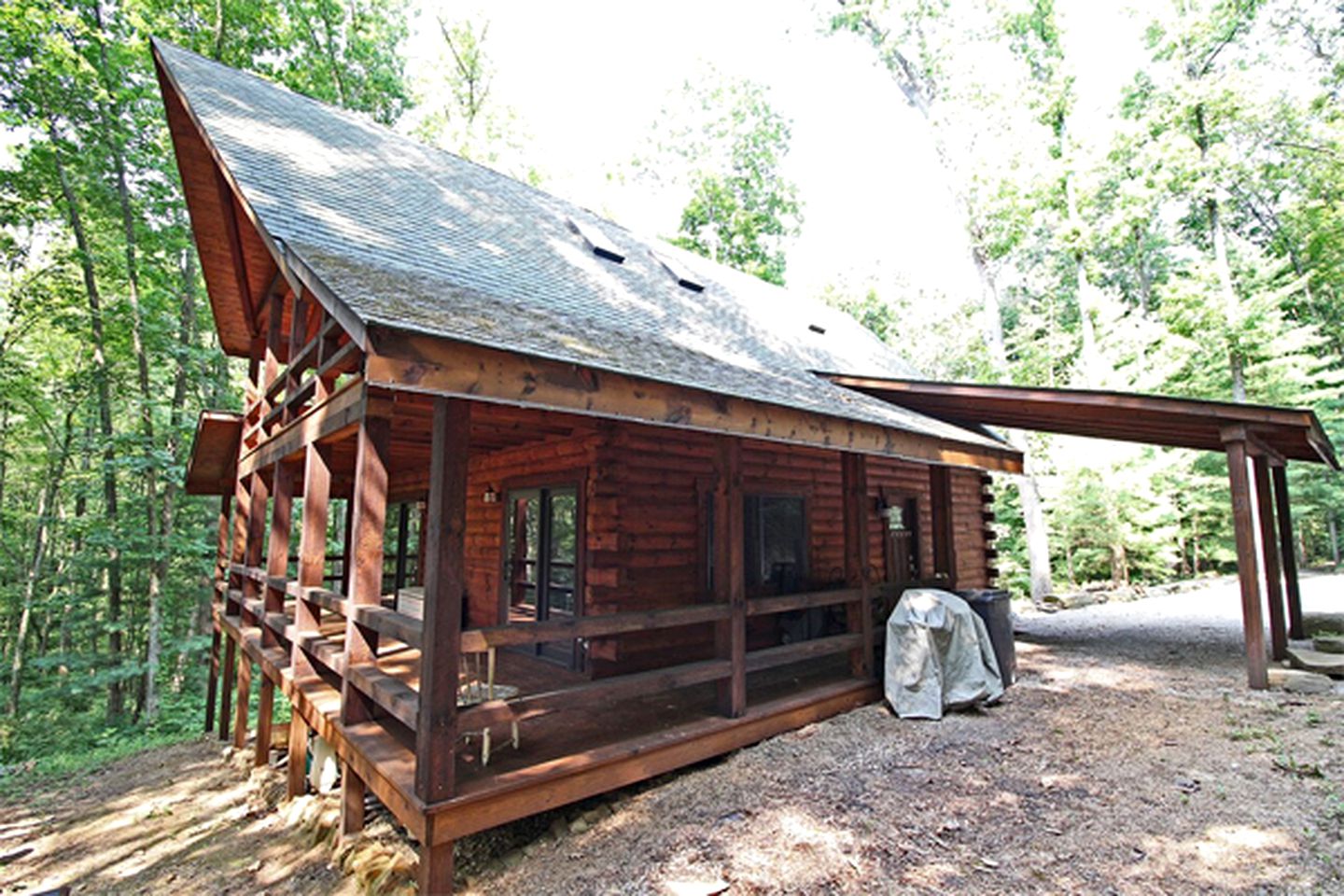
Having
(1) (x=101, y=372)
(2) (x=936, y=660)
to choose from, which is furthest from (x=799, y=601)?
(1) (x=101, y=372)

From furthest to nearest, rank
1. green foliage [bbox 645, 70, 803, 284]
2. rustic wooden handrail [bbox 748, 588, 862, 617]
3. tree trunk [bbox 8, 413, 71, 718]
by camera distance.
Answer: green foliage [bbox 645, 70, 803, 284], tree trunk [bbox 8, 413, 71, 718], rustic wooden handrail [bbox 748, 588, 862, 617]

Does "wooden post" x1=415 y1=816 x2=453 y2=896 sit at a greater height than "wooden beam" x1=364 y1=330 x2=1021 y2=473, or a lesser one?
lesser

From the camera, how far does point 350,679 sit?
12.8 feet

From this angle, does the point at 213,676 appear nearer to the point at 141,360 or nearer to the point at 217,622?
the point at 217,622

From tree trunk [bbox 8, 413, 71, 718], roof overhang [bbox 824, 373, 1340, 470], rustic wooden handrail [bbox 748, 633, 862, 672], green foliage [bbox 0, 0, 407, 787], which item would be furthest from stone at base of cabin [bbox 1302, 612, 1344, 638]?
tree trunk [bbox 8, 413, 71, 718]

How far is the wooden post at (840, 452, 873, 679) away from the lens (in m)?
5.76

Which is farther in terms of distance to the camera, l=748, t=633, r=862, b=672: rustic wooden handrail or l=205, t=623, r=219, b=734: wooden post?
l=205, t=623, r=219, b=734: wooden post

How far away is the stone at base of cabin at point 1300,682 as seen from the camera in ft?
17.9

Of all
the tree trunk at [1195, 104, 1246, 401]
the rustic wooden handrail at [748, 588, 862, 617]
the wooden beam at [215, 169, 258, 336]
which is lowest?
the rustic wooden handrail at [748, 588, 862, 617]

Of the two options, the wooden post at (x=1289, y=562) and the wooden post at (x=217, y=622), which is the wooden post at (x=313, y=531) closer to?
the wooden post at (x=217, y=622)

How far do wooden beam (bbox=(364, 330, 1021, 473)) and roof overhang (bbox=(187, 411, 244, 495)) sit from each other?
25.0 ft

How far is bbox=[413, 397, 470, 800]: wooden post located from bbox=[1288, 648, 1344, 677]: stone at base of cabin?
7.75 metres

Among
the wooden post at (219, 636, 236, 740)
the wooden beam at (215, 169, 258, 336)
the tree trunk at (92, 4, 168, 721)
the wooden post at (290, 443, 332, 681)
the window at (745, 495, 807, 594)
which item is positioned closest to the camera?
the wooden post at (290, 443, 332, 681)

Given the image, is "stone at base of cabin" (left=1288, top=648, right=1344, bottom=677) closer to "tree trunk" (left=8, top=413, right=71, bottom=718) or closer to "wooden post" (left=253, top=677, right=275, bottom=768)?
"wooden post" (left=253, top=677, right=275, bottom=768)
